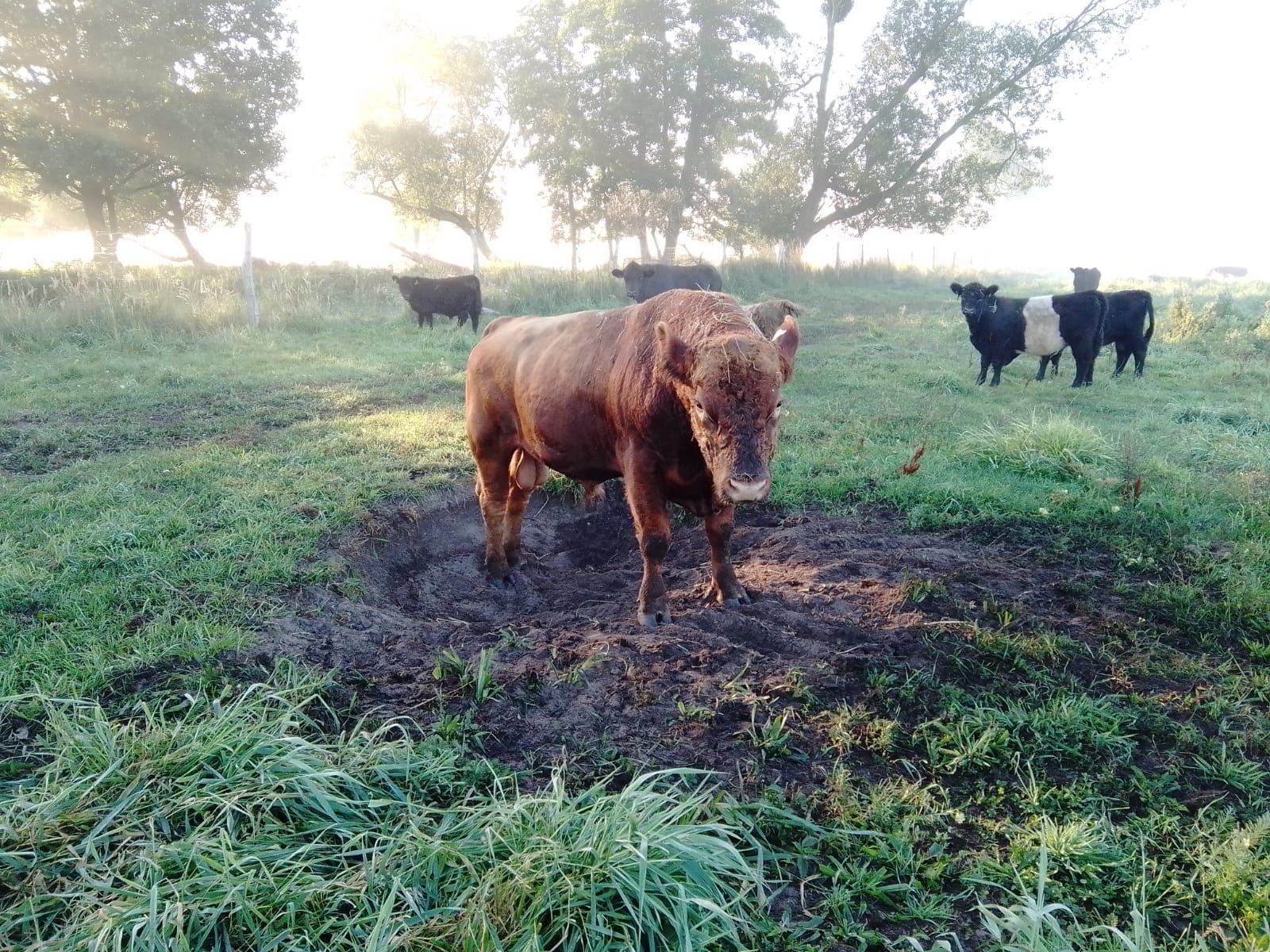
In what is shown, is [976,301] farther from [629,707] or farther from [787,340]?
[629,707]

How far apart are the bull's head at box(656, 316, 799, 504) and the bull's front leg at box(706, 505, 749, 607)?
0.82 m

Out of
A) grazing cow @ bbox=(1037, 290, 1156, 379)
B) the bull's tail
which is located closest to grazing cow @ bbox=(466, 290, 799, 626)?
the bull's tail

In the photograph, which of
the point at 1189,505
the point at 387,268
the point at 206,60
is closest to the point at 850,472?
the point at 1189,505

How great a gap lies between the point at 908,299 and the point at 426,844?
79.3ft

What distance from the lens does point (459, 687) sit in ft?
10.1

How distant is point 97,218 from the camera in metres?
21.7

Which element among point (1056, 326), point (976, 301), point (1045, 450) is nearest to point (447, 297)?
point (976, 301)

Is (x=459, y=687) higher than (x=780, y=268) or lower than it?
lower

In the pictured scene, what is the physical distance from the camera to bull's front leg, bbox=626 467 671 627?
3.83 m

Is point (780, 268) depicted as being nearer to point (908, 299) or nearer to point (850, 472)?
point (908, 299)

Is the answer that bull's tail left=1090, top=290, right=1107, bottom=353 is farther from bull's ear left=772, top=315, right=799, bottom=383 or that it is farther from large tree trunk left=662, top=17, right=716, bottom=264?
large tree trunk left=662, top=17, right=716, bottom=264

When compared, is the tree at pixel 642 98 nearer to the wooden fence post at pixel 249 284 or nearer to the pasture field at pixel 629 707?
the wooden fence post at pixel 249 284

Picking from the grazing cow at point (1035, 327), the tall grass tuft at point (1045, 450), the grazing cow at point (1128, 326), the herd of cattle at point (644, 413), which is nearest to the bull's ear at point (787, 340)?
the herd of cattle at point (644, 413)

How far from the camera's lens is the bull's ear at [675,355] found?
10.6 ft
